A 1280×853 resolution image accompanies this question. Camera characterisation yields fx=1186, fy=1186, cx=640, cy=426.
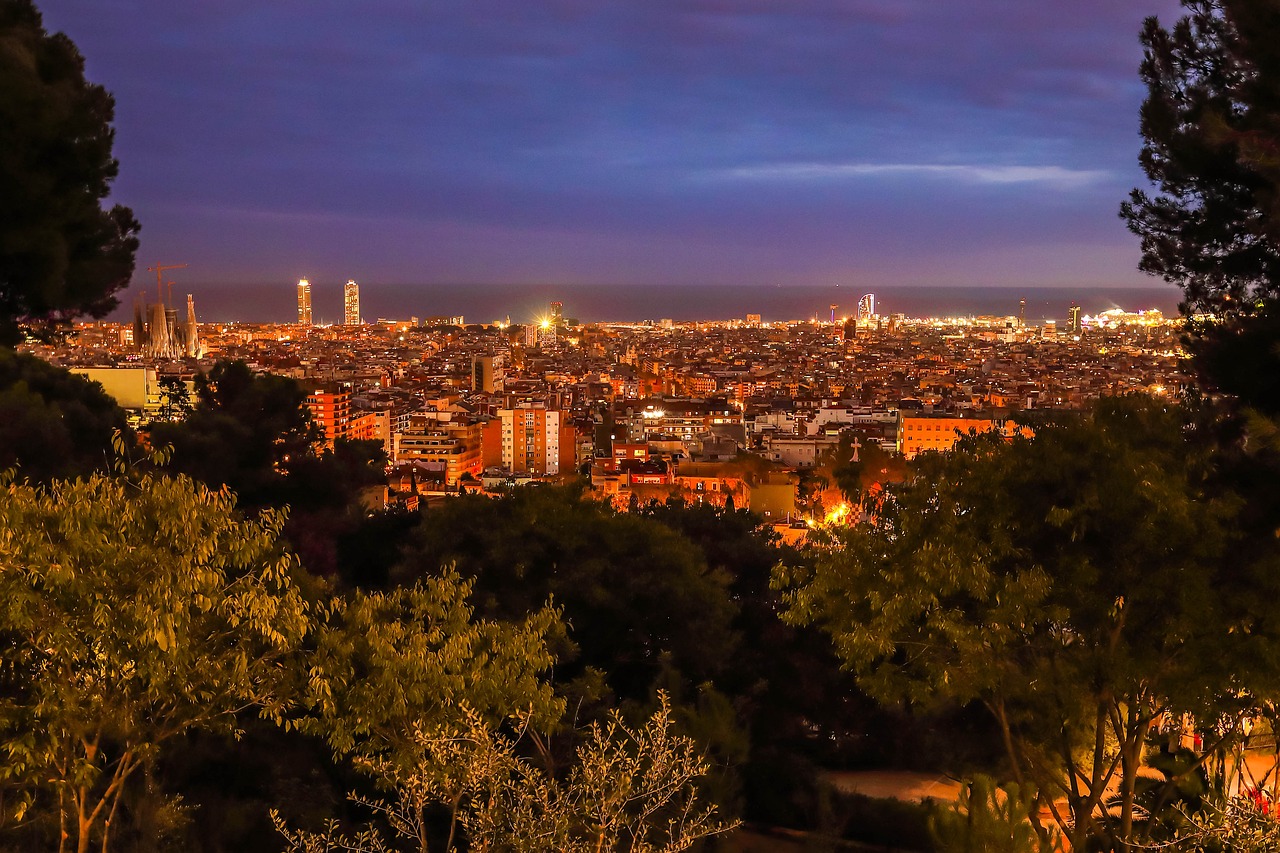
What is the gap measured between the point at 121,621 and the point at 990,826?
373 centimetres

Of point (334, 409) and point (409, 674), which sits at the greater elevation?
point (409, 674)

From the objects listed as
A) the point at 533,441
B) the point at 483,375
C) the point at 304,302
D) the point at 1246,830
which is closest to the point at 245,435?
the point at 1246,830

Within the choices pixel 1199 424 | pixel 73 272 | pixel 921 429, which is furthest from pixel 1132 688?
pixel 921 429

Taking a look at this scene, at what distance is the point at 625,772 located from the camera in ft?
12.9

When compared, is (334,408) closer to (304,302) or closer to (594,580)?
(594,580)

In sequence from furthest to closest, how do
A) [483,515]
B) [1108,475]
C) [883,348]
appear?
[883,348]
[483,515]
[1108,475]

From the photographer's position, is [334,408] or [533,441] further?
[334,408]

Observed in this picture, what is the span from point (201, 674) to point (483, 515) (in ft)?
18.6

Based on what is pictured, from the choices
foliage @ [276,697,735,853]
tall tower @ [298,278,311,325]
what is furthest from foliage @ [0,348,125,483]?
tall tower @ [298,278,311,325]

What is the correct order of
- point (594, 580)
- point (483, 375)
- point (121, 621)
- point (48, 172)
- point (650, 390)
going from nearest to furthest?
1. point (121, 621)
2. point (48, 172)
3. point (594, 580)
4. point (650, 390)
5. point (483, 375)

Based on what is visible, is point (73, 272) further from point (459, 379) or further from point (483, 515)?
point (459, 379)

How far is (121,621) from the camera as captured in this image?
392 cm

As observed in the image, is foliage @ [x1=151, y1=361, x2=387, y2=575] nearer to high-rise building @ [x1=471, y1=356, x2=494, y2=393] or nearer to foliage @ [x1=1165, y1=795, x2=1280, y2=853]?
foliage @ [x1=1165, y1=795, x2=1280, y2=853]

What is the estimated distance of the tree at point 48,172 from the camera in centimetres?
702
